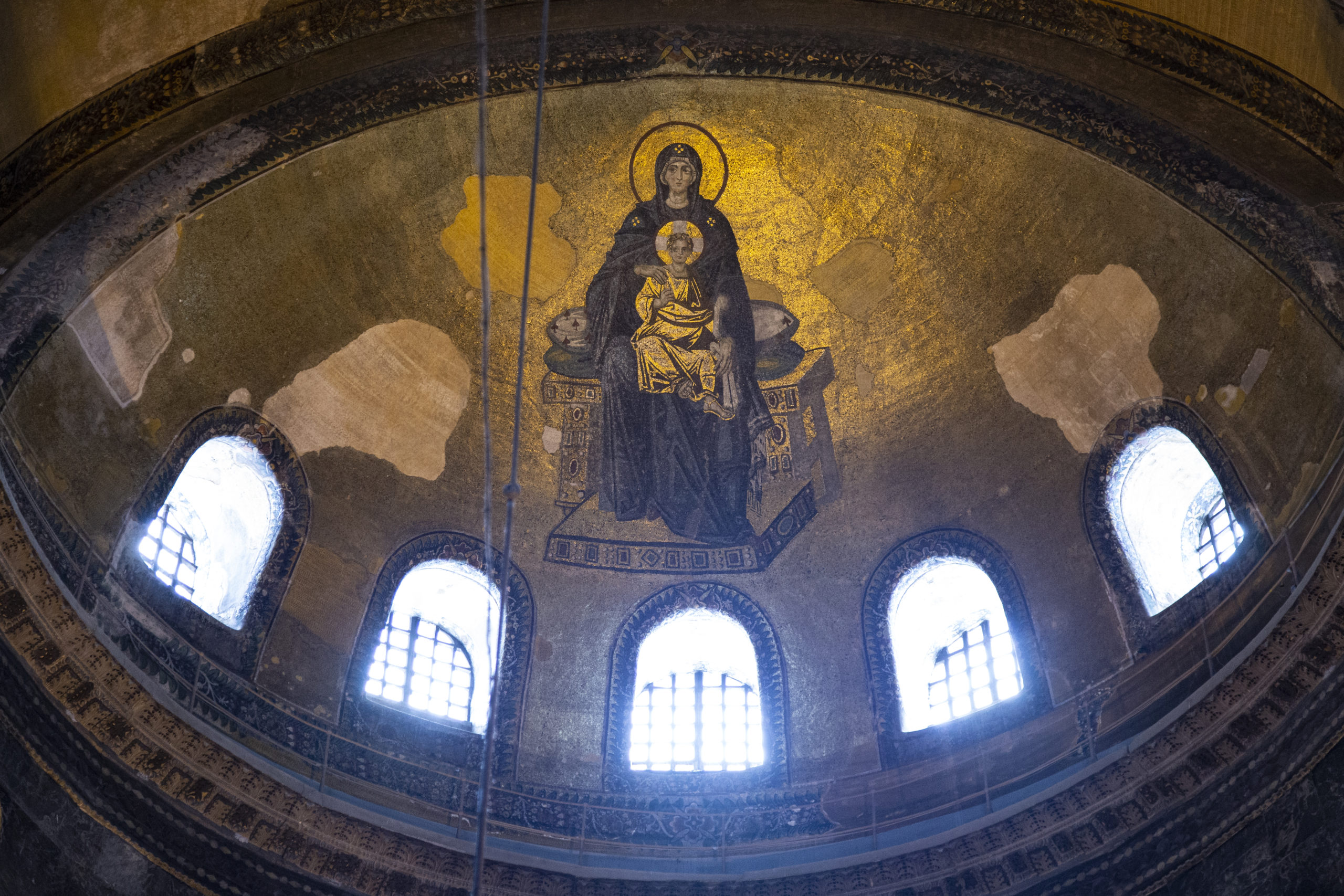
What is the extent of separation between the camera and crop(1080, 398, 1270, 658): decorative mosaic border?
11.1 meters

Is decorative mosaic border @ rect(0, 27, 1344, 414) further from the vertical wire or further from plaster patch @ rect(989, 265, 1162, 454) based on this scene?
plaster patch @ rect(989, 265, 1162, 454)

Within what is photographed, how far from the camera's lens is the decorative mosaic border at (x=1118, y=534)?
36.5ft

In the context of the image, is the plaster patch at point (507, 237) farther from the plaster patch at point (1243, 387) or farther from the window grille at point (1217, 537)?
the window grille at point (1217, 537)

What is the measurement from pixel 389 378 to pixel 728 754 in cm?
447

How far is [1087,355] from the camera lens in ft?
41.8

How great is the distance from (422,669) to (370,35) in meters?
5.26

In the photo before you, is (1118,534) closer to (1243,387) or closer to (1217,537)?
(1217,537)

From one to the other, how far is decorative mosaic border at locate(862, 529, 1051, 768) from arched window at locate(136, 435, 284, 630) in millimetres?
5222

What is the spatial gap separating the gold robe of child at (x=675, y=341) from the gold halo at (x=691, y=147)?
0.97 m

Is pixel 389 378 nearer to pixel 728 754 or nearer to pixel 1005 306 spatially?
pixel 728 754

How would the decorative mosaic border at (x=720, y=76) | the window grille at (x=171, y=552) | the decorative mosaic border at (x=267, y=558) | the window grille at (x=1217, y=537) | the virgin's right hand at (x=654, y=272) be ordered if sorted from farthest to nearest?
the virgin's right hand at (x=654, y=272) < the window grille at (x=171, y=552) < the window grille at (x=1217, y=537) < the decorative mosaic border at (x=267, y=558) < the decorative mosaic border at (x=720, y=76)

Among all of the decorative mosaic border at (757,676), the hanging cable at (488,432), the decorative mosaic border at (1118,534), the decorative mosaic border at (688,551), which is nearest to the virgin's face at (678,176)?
the hanging cable at (488,432)

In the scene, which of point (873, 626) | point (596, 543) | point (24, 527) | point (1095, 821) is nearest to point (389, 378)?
point (596, 543)

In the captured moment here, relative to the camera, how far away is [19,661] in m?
9.82
